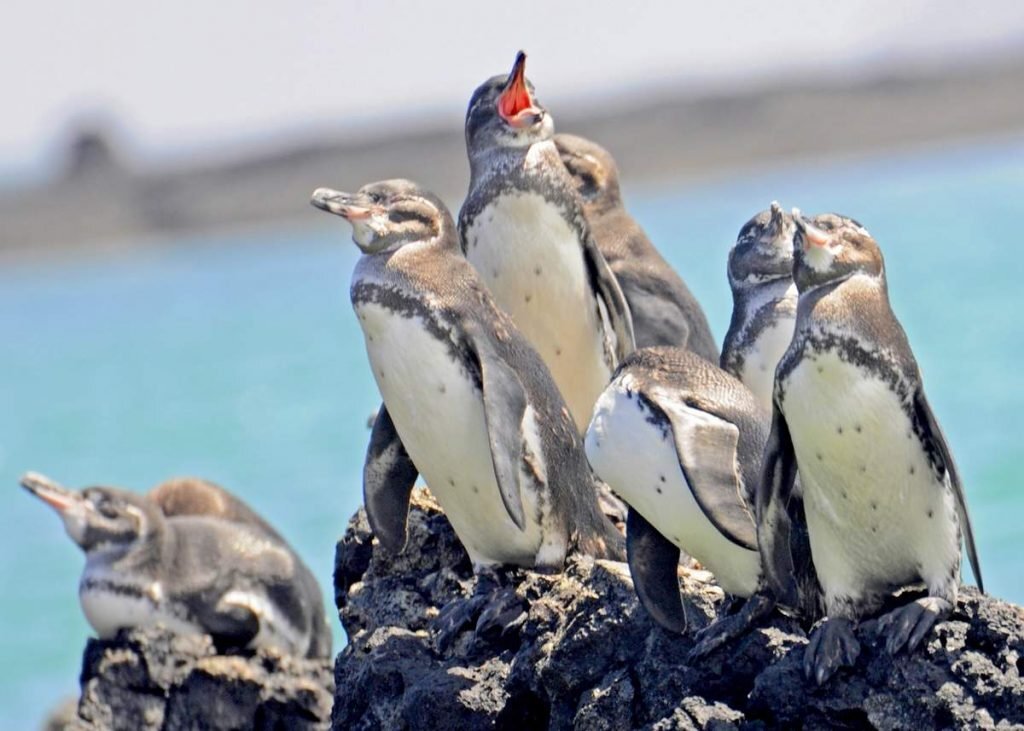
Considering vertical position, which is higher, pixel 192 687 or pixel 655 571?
pixel 655 571

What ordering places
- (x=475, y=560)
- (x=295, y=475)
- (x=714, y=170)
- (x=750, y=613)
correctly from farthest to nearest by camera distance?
(x=714, y=170) < (x=295, y=475) < (x=475, y=560) < (x=750, y=613)

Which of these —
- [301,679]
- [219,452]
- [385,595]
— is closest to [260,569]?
[301,679]

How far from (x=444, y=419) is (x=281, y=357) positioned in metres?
29.9

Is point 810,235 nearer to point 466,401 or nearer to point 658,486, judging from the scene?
point 658,486

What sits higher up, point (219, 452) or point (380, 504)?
point (380, 504)

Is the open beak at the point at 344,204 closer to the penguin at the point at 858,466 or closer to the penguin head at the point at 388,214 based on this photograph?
the penguin head at the point at 388,214

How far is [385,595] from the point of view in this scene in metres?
6.21

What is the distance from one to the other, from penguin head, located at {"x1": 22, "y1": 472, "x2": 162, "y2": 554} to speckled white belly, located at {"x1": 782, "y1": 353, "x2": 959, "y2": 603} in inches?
137

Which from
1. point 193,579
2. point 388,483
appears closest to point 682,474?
point 388,483

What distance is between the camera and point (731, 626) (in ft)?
16.5

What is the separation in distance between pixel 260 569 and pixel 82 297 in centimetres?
4049

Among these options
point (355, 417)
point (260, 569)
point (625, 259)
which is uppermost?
point (625, 259)

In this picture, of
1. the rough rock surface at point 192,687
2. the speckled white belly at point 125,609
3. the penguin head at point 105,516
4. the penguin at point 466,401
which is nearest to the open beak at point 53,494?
the penguin head at point 105,516

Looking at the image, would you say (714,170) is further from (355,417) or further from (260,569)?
(260,569)
